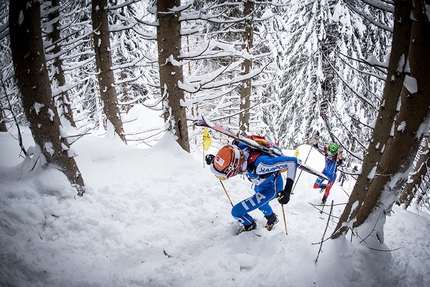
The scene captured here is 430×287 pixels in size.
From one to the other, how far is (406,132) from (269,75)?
11.1 metres

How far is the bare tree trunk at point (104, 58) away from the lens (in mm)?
5979

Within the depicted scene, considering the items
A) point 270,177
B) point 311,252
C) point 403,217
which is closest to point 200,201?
point 270,177

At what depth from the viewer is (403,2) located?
7.07 ft

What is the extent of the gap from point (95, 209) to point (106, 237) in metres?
0.63

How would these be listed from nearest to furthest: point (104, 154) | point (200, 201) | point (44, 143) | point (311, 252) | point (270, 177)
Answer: point (311, 252)
point (44, 143)
point (270, 177)
point (200, 201)
point (104, 154)

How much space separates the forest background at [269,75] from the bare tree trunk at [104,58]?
3cm

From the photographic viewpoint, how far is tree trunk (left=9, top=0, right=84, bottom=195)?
9.80 feet

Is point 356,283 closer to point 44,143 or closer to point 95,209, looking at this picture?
point 95,209

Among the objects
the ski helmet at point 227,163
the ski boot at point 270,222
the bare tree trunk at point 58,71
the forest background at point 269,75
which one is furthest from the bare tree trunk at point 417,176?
the bare tree trunk at point 58,71

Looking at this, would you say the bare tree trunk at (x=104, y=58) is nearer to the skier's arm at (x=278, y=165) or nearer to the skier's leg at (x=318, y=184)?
the skier's arm at (x=278, y=165)

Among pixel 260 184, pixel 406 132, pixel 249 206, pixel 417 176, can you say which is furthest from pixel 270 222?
pixel 417 176

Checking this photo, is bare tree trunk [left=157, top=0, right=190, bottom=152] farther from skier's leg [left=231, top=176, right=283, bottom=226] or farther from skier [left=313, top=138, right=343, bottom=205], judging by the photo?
skier [left=313, top=138, right=343, bottom=205]

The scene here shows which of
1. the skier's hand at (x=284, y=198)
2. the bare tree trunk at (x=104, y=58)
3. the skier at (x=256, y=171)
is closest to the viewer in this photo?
the skier's hand at (x=284, y=198)

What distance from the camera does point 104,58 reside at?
6.28m
